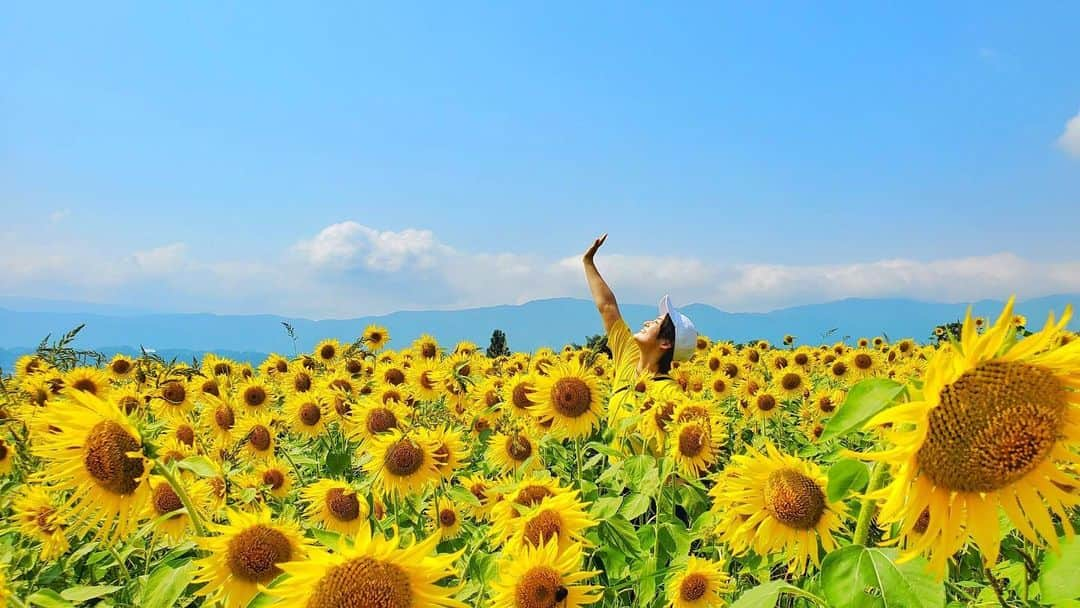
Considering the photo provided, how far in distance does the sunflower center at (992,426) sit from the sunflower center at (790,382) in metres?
6.62

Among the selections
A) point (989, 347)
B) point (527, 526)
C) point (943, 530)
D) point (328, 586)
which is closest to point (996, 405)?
point (989, 347)

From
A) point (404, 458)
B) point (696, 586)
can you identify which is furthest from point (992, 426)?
point (404, 458)

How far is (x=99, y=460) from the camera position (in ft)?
7.14

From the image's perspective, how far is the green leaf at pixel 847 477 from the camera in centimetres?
150

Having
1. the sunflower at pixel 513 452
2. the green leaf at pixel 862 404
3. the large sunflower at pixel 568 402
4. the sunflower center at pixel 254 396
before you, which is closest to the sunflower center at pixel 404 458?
the sunflower at pixel 513 452

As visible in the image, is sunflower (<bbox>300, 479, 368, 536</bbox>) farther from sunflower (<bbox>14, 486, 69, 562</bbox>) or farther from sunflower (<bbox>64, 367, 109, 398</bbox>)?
sunflower (<bbox>64, 367, 109, 398</bbox>)

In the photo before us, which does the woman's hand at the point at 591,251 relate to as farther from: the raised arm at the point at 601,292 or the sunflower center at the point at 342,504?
the sunflower center at the point at 342,504

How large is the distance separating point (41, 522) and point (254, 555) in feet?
5.85

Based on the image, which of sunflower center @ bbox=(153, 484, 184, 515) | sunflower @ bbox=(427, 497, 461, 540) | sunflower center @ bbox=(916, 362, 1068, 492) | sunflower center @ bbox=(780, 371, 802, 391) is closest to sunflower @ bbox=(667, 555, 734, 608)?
sunflower @ bbox=(427, 497, 461, 540)

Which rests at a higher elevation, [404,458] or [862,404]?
[862,404]

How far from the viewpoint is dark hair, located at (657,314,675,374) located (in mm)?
6332

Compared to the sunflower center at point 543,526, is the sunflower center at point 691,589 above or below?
below

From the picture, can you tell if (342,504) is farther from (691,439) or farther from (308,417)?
(308,417)

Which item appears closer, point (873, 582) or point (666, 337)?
point (873, 582)
